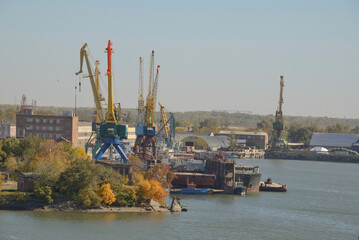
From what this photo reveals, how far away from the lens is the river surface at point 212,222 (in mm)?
46938

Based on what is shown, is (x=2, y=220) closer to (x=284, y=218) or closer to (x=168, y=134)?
(x=284, y=218)

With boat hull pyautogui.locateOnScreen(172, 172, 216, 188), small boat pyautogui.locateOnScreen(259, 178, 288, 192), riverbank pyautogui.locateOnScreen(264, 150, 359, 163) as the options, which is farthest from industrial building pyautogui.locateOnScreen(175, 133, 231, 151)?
boat hull pyautogui.locateOnScreen(172, 172, 216, 188)

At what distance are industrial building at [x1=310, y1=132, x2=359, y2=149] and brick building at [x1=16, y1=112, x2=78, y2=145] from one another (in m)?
92.6

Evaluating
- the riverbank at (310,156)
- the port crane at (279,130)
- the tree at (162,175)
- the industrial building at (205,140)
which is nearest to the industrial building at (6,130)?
the industrial building at (205,140)

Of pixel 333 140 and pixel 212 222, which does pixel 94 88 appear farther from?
pixel 333 140

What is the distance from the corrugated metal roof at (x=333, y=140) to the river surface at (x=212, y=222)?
108487 mm

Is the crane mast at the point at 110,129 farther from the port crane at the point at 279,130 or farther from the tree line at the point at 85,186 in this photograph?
the port crane at the point at 279,130

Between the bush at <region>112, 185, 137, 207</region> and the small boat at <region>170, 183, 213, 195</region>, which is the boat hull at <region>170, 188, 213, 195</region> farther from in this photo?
the bush at <region>112, 185, 137, 207</region>

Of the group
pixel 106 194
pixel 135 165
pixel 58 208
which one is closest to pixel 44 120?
pixel 135 165

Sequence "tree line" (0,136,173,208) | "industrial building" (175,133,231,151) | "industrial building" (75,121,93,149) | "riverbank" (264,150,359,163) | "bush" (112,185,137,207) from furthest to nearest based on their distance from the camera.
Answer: "industrial building" (175,133,231,151)
"riverbank" (264,150,359,163)
"industrial building" (75,121,93,149)
"bush" (112,185,137,207)
"tree line" (0,136,173,208)

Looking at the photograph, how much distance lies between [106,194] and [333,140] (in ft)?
427

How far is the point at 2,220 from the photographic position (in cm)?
4859

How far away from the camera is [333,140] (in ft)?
584

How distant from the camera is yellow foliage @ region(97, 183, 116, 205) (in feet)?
180
